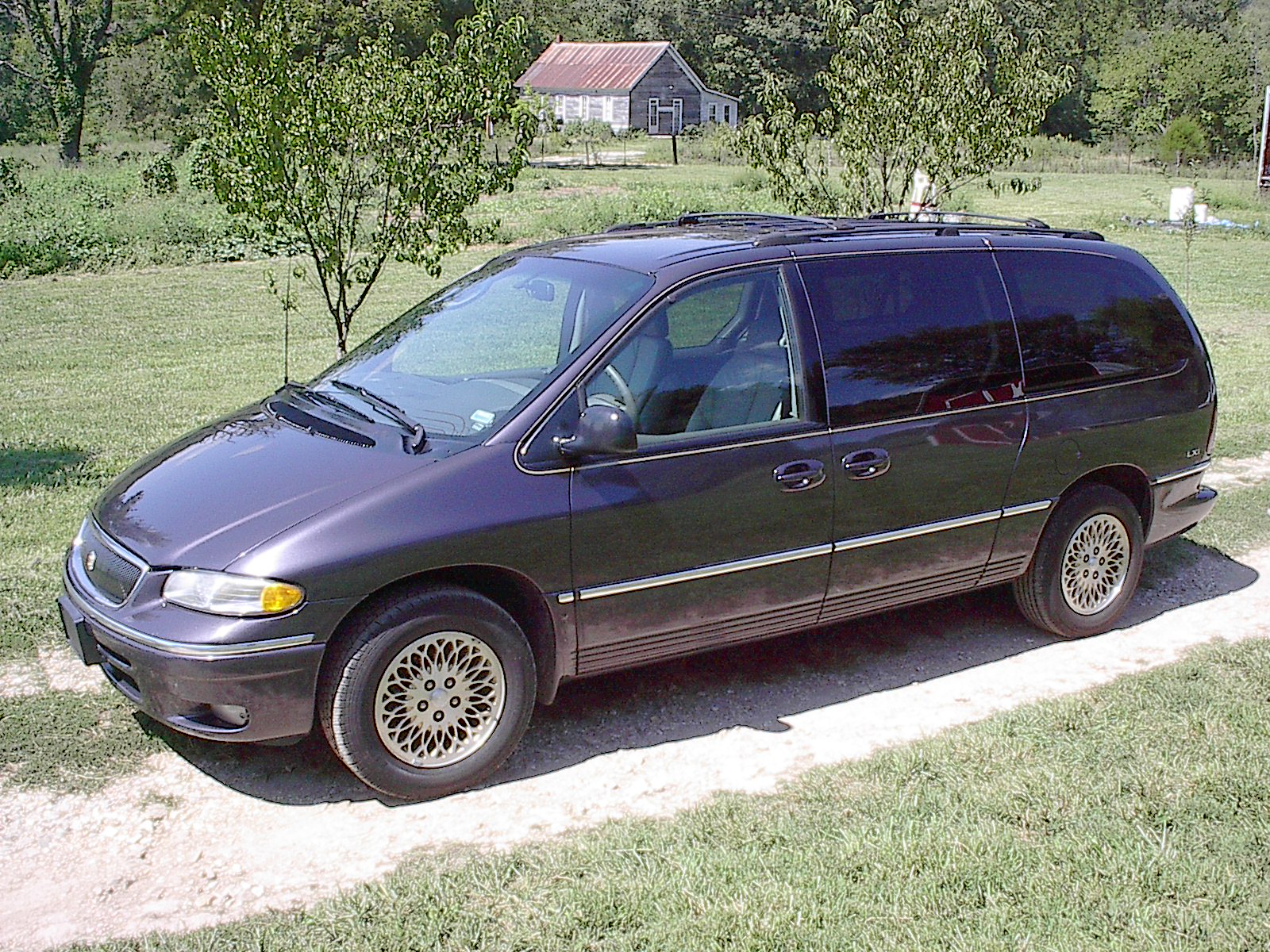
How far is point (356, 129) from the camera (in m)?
8.43

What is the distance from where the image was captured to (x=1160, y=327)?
20.6 feet

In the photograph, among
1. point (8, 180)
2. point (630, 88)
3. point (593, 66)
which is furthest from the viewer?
point (593, 66)

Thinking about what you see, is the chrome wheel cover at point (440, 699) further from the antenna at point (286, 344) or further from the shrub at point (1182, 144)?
the shrub at point (1182, 144)

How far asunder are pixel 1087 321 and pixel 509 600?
3.15m

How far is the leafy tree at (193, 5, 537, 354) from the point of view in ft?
26.9

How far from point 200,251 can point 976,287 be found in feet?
72.3

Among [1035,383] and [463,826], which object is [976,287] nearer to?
[1035,383]

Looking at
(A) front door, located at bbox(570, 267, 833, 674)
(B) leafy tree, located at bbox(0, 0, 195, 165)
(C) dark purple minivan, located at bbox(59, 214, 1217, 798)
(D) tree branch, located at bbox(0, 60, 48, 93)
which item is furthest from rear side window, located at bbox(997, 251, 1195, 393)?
(D) tree branch, located at bbox(0, 60, 48, 93)

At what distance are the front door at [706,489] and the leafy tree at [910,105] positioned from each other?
25.1 ft

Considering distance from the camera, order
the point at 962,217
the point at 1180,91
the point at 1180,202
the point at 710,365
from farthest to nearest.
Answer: the point at 1180,91
the point at 1180,202
the point at 962,217
the point at 710,365

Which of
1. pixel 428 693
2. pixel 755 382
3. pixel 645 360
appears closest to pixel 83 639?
pixel 428 693

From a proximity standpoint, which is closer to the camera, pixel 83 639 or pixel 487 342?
pixel 83 639

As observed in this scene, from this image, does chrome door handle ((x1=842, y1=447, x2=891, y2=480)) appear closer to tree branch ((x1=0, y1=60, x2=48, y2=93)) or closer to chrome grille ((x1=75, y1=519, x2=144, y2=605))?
chrome grille ((x1=75, y1=519, x2=144, y2=605))

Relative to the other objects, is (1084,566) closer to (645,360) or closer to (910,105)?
(645,360)
